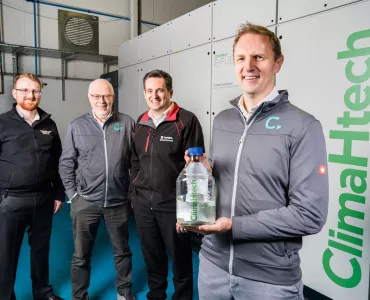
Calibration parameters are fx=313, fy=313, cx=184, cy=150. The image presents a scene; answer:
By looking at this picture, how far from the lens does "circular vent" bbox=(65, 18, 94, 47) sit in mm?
4676

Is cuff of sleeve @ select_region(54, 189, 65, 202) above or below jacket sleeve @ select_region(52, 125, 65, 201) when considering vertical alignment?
below

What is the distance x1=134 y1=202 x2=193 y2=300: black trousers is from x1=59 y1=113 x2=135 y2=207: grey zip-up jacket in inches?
8.3

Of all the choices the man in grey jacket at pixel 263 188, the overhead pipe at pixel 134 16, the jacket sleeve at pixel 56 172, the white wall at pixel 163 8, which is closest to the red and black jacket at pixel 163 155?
the jacket sleeve at pixel 56 172

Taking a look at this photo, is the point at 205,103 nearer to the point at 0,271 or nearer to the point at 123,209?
the point at 123,209

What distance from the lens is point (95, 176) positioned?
2.02 metres

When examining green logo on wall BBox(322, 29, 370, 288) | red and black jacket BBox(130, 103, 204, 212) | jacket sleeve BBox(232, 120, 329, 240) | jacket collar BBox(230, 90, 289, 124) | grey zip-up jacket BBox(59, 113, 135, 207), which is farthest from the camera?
grey zip-up jacket BBox(59, 113, 135, 207)

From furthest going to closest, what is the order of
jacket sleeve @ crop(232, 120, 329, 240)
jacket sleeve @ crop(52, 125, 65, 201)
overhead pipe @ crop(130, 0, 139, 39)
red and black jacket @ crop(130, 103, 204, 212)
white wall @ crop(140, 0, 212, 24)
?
1. white wall @ crop(140, 0, 212, 24)
2. overhead pipe @ crop(130, 0, 139, 39)
3. jacket sleeve @ crop(52, 125, 65, 201)
4. red and black jacket @ crop(130, 103, 204, 212)
5. jacket sleeve @ crop(232, 120, 329, 240)

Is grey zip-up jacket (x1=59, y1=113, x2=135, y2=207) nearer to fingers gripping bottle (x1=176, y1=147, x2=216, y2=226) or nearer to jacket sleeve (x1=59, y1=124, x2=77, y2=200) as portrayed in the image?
jacket sleeve (x1=59, y1=124, x2=77, y2=200)

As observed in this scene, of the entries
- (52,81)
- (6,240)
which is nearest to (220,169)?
(6,240)

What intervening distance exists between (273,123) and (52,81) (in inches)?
176

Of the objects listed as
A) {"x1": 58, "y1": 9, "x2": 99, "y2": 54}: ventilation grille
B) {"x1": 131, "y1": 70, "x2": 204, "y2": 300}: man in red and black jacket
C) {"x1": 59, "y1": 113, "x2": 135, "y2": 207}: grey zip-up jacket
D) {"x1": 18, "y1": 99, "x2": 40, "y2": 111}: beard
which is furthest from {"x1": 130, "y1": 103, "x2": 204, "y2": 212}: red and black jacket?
{"x1": 58, "y1": 9, "x2": 99, "y2": 54}: ventilation grille

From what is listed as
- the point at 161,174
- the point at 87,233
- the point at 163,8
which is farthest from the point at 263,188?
the point at 163,8

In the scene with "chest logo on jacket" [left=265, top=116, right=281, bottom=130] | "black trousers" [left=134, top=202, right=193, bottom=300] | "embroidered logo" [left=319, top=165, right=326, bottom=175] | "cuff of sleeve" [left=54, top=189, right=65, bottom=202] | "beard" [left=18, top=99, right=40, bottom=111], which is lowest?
"black trousers" [left=134, top=202, right=193, bottom=300]

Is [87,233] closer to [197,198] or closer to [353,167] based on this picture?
[197,198]
